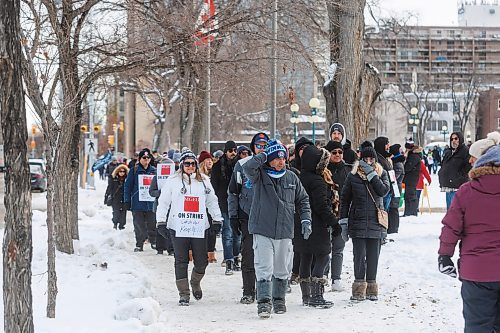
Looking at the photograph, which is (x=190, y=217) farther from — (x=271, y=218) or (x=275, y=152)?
(x=275, y=152)

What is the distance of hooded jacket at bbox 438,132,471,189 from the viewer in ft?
50.9

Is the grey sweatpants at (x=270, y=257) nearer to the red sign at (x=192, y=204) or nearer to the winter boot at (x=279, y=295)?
the winter boot at (x=279, y=295)

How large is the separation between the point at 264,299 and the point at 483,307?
3267 mm

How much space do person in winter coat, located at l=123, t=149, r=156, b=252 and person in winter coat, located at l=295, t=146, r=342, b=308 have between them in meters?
6.25

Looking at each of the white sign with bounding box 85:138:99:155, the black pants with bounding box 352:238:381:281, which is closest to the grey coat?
the black pants with bounding box 352:238:381:281

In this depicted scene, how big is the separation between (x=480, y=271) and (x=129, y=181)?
10.7 metres

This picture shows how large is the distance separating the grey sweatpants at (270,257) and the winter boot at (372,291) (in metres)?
1.25

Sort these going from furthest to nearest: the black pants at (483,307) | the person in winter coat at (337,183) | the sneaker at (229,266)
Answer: the sneaker at (229,266), the person in winter coat at (337,183), the black pants at (483,307)

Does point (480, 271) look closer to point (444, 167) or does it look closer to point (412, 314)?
point (412, 314)

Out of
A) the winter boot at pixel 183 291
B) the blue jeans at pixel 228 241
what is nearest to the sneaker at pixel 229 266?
the blue jeans at pixel 228 241

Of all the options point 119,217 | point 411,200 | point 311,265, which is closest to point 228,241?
point 311,265

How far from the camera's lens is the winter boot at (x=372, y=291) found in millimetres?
9969

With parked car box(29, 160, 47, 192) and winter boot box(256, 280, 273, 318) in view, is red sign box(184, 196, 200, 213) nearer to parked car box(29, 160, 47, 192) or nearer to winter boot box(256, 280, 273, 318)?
winter boot box(256, 280, 273, 318)

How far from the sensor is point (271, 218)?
9.09m
